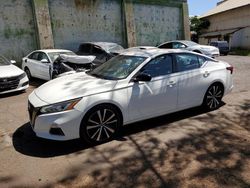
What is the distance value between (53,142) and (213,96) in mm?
3574

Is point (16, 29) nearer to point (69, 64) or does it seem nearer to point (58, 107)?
point (69, 64)

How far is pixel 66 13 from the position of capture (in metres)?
15.9

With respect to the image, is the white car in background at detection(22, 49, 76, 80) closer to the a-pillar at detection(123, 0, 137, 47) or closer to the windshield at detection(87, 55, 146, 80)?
the windshield at detection(87, 55, 146, 80)

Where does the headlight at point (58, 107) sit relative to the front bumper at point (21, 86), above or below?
above

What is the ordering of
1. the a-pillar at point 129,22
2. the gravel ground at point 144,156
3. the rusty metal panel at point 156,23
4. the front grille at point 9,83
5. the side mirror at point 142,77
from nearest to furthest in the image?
the gravel ground at point 144,156, the side mirror at point 142,77, the front grille at point 9,83, the a-pillar at point 129,22, the rusty metal panel at point 156,23

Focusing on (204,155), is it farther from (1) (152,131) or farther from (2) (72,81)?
(2) (72,81)

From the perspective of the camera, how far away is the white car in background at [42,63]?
10.5 meters

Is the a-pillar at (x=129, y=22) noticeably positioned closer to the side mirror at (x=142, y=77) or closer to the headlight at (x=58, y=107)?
the side mirror at (x=142, y=77)

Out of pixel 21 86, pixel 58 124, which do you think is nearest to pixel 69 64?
pixel 21 86

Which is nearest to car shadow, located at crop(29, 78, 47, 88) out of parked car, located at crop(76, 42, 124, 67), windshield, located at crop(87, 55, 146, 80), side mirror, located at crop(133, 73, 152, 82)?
parked car, located at crop(76, 42, 124, 67)

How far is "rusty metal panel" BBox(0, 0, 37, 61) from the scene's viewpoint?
14.1m

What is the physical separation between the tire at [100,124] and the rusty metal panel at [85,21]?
11.8m

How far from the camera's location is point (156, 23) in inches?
769

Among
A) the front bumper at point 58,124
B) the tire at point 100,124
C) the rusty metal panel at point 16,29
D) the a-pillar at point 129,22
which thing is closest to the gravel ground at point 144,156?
the tire at point 100,124
